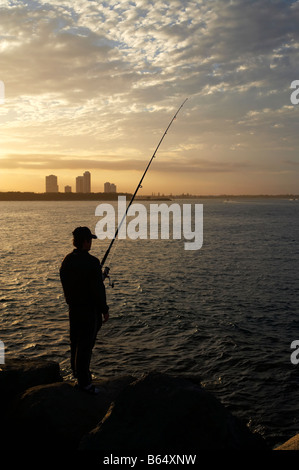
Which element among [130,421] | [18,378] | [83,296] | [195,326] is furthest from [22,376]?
[195,326]

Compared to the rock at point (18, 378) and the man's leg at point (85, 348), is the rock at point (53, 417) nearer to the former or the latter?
the man's leg at point (85, 348)

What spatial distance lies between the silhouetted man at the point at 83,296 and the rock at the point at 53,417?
34 centimetres

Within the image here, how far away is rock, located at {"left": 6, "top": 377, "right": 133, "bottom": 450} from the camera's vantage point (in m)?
4.48

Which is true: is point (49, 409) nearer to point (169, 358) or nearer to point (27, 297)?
point (169, 358)

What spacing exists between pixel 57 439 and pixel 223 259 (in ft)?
64.6

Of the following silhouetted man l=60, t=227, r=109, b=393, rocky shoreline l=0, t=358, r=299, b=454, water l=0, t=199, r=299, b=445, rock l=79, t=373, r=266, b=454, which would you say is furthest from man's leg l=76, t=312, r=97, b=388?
water l=0, t=199, r=299, b=445

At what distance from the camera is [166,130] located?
1251cm

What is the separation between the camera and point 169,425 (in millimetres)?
3969

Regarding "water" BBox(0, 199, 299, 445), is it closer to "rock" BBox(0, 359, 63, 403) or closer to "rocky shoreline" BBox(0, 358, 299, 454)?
"rock" BBox(0, 359, 63, 403)

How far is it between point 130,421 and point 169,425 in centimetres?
43
